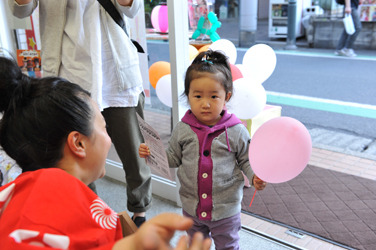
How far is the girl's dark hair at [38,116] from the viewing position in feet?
2.90

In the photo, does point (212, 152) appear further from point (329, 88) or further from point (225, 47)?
point (329, 88)

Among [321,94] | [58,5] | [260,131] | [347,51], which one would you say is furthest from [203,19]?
[347,51]

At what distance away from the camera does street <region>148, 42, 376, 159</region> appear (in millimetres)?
3352

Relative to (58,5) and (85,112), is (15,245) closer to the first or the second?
(85,112)

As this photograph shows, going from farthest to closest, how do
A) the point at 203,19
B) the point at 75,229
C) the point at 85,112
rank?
1. the point at 203,19
2. the point at 85,112
3. the point at 75,229

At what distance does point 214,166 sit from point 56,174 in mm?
775

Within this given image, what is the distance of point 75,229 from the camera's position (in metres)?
0.70

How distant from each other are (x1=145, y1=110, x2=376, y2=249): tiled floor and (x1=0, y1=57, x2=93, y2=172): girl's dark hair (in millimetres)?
1458

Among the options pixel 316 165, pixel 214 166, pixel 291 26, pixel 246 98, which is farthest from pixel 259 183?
pixel 291 26

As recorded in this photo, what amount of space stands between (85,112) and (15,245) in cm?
40

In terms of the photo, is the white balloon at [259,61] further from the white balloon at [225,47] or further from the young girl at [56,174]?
the young girl at [56,174]

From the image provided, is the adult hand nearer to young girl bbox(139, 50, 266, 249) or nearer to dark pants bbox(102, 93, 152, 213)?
young girl bbox(139, 50, 266, 249)

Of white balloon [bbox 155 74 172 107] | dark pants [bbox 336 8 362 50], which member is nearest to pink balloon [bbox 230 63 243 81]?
white balloon [bbox 155 74 172 107]

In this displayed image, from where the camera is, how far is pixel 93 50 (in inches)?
63.6
